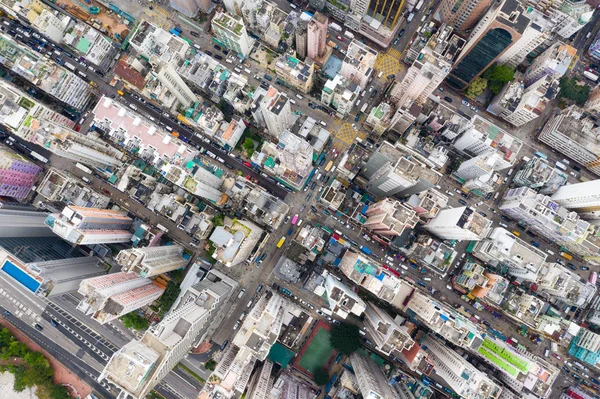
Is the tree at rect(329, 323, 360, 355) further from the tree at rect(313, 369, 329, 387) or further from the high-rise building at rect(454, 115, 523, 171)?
the high-rise building at rect(454, 115, 523, 171)

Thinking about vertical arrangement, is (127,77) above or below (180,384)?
above

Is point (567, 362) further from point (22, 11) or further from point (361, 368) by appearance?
point (22, 11)

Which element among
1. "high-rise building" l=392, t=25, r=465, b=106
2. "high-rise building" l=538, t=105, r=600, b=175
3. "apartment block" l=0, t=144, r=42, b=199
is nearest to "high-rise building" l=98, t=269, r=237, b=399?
"apartment block" l=0, t=144, r=42, b=199

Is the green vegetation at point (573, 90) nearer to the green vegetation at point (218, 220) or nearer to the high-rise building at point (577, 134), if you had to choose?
the high-rise building at point (577, 134)

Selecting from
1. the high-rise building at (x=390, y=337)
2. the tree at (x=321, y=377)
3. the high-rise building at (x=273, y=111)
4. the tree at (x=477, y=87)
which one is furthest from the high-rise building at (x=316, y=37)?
the tree at (x=321, y=377)

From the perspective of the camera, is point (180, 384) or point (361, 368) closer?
point (361, 368)

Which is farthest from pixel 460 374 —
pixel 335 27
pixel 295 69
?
pixel 335 27

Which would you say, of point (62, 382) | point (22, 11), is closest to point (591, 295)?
point (62, 382)
